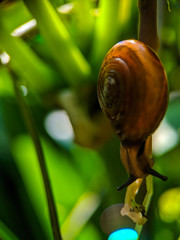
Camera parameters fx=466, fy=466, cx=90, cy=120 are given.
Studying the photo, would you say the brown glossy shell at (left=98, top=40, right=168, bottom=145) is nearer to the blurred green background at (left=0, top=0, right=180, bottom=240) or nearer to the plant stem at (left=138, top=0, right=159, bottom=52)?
the plant stem at (left=138, top=0, right=159, bottom=52)

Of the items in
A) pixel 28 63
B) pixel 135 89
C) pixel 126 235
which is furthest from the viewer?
pixel 28 63

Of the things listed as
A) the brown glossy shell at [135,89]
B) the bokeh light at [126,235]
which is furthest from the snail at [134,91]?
the bokeh light at [126,235]

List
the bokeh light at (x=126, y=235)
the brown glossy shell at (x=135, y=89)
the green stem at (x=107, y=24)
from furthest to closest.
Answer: the green stem at (x=107, y=24) → the bokeh light at (x=126, y=235) → the brown glossy shell at (x=135, y=89)

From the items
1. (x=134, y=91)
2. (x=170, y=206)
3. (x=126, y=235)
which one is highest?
(x=134, y=91)

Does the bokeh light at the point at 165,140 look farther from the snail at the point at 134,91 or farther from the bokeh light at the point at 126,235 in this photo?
the snail at the point at 134,91

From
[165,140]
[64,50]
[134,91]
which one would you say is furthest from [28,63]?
[134,91]

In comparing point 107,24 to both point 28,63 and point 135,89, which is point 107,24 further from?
point 135,89
